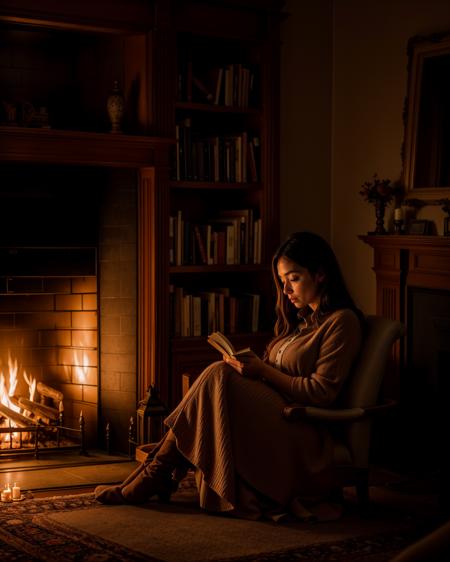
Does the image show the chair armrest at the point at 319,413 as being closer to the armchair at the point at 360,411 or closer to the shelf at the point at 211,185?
the armchair at the point at 360,411

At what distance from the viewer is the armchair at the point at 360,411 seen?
121 inches

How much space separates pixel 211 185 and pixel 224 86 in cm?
54

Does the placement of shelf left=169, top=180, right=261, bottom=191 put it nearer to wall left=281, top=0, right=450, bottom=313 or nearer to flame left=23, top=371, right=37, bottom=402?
wall left=281, top=0, right=450, bottom=313

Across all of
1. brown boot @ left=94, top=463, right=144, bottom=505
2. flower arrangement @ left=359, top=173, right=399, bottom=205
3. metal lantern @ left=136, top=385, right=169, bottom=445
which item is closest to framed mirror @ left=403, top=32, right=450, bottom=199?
flower arrangement @ left=359, top=173, right=399, bottom=205

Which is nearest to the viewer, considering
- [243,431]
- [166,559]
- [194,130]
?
[166,559]

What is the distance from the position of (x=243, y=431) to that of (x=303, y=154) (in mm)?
2158

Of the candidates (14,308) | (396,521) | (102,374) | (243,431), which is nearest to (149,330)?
(102,374)

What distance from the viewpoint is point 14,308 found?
4312 millimetres

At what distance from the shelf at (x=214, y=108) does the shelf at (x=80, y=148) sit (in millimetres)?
244

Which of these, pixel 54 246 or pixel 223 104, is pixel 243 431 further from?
pixel 223 104

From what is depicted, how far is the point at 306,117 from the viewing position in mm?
4719

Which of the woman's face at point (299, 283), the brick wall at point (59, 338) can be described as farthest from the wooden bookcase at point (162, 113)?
the woman's face at point (299, 283)

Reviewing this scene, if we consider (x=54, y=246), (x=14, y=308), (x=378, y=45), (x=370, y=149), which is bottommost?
(x=14, y=308)

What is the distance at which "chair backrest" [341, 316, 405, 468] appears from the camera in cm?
312
